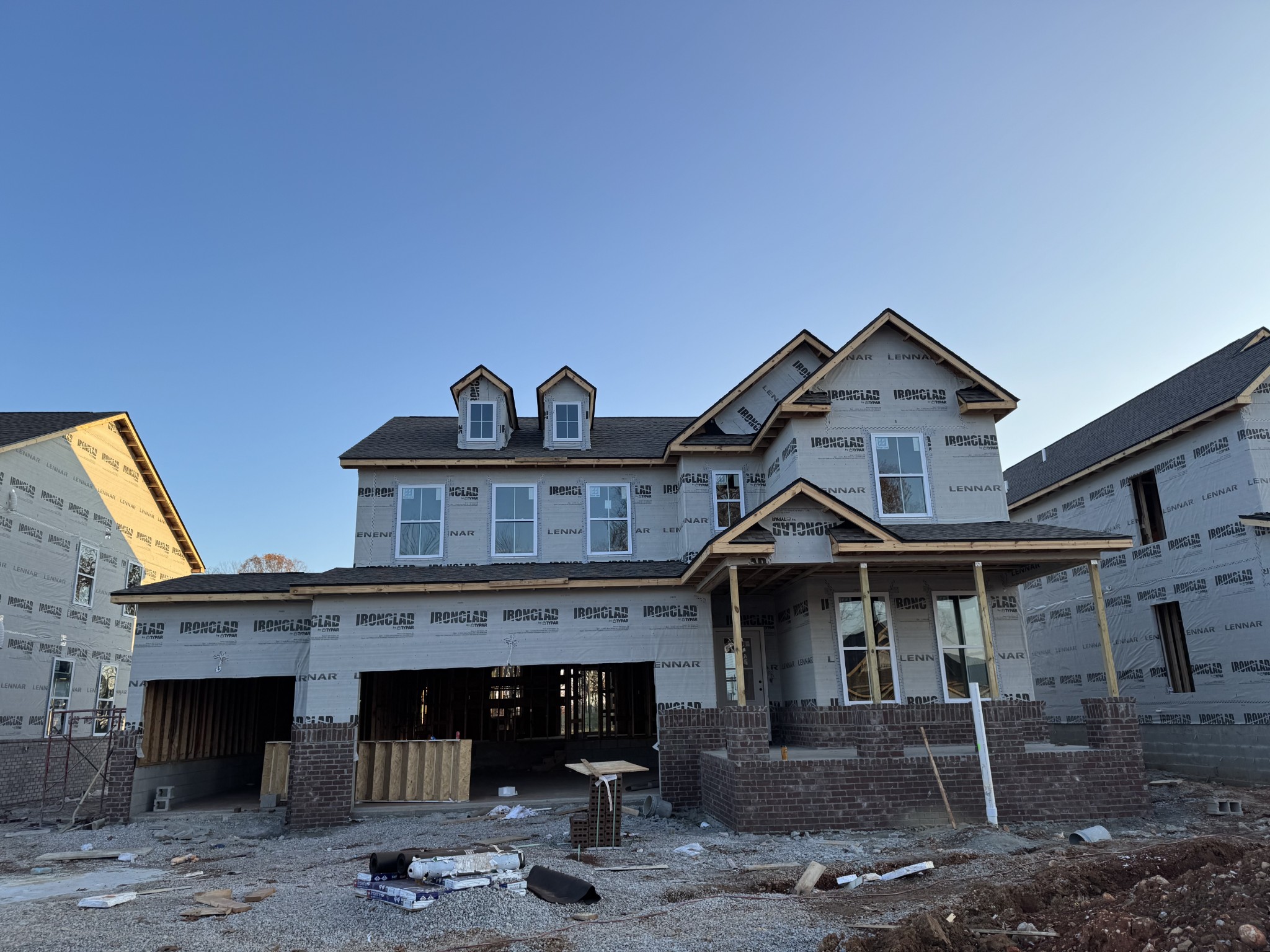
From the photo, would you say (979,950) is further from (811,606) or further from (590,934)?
(811,606)

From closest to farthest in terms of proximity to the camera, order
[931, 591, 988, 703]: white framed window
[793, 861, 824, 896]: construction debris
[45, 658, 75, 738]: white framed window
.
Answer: [793, 861, 824, 896]: construction debris → [931, 591, 988, 703]: white framed window → [45, 658, 75, 738]: white framed window

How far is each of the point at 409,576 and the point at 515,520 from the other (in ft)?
9.64

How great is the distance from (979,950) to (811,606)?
402 inches

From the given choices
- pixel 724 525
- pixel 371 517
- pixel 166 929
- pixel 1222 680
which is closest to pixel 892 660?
pixel 724 525

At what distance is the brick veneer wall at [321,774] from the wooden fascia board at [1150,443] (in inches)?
735

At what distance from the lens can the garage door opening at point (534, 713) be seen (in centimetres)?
2311

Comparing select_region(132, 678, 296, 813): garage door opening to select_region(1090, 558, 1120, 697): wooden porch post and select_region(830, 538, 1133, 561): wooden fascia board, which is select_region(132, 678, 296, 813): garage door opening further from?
select_region(1090, 558, 1120, 697): wooden porch post

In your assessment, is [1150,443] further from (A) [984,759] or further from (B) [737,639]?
(B) [737,639]

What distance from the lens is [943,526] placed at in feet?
54.4

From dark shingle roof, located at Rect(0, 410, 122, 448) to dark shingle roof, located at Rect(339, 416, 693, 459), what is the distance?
920 centimetres

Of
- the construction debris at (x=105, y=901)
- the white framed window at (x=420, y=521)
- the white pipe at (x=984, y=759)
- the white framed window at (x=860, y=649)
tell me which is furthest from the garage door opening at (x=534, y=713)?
the construction debris at (x=105, y=901)

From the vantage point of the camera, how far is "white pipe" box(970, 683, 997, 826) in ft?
42.8

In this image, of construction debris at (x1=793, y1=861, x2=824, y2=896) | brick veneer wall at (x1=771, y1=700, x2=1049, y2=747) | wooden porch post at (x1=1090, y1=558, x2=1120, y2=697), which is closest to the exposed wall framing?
brick veneer wall at (x1=771, y1=700, x2=1049, y2=747)

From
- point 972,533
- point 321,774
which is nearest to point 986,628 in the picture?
point 972,533
